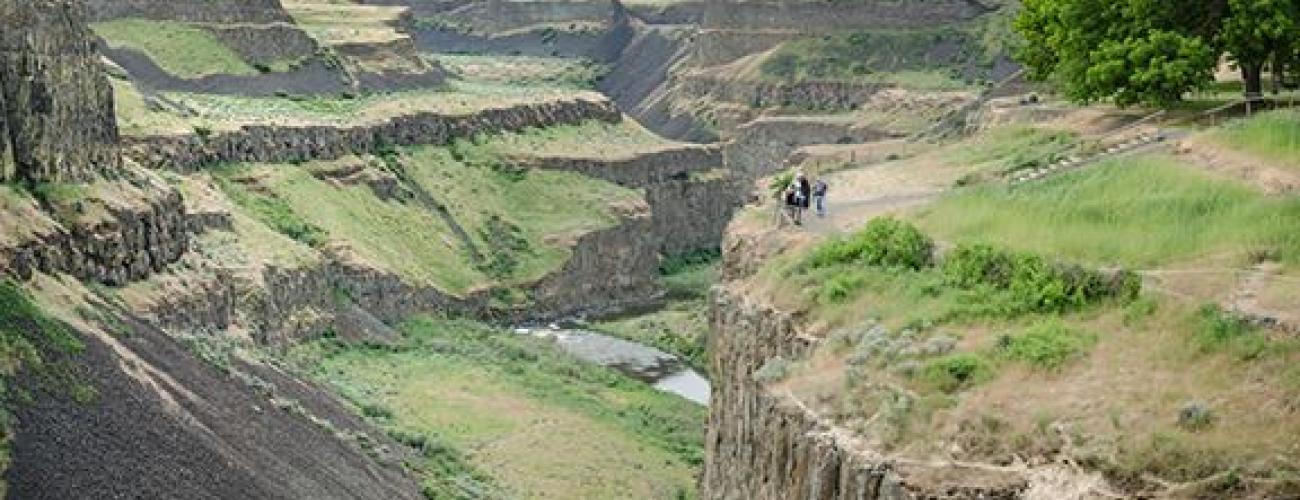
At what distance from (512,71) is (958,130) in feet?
351

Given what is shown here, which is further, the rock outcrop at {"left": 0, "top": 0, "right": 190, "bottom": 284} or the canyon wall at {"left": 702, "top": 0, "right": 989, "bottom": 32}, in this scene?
the canyon wall at {"left": 702, "top": 0, "right": 989, "bottom": 32}

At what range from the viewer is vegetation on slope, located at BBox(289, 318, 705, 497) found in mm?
62125

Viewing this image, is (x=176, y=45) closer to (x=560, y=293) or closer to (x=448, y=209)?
(x=448, y=209)

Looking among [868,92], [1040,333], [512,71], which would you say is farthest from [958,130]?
[512,71]

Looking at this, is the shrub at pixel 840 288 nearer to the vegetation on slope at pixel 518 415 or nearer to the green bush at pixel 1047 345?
the green bush at pixel 1047 345

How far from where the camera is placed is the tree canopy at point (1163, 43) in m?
51.3

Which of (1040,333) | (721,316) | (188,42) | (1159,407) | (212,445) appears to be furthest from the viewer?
(188,42)

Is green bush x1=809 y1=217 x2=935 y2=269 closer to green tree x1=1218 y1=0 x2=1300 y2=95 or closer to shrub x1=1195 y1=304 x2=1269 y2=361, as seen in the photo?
shrub x1=1195 y1=304 x2=1269 y2=361

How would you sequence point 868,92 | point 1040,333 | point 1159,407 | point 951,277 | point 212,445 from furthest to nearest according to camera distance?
point 868,92 < point 212,445 < point 951,277 < point 1040,333 < point 1159,407

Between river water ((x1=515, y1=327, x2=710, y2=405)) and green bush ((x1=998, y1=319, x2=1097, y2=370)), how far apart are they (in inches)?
1868

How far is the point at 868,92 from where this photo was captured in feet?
479

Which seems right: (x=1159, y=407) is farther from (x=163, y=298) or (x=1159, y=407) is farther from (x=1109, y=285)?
(x=163, y=298)

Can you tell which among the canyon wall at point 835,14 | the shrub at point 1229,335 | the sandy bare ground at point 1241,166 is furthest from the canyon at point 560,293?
the canyon wall at point 835,14

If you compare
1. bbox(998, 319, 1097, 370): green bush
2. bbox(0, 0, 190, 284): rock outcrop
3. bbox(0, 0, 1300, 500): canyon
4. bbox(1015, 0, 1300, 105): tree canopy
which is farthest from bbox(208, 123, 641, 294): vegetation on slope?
bbox(998, 319, 1097, 370): green bush
